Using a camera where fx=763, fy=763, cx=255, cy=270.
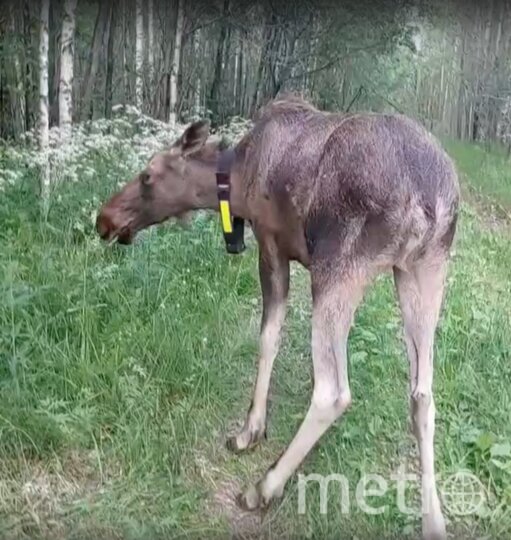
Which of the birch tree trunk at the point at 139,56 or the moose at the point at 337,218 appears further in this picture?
the birch tree trunk at the point at 139,56

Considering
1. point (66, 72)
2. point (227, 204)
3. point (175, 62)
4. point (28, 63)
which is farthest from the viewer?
point (175, 62)

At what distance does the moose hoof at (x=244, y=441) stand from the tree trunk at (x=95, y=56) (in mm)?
3088

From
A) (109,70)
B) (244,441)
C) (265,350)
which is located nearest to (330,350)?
(265,350)

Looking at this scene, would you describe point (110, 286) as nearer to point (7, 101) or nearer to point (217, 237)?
point (217, 237)

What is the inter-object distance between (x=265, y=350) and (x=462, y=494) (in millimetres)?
683

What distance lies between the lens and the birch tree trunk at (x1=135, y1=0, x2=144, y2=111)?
188 inches

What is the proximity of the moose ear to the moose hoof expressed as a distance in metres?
0.85

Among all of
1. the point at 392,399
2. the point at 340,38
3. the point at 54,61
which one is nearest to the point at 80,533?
the point at 392,399

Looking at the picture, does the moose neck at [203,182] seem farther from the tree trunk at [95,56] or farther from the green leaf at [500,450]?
the tree trunk at [95,56]

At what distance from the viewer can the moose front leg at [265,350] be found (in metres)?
2.22

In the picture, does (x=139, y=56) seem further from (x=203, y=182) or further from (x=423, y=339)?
(x=423, y=339)

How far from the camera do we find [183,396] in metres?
2.42

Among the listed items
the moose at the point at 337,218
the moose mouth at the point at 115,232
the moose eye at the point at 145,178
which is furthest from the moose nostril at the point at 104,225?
the moose at the point at 337,218

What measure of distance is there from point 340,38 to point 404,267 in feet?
10.8
